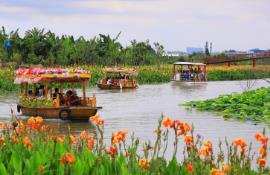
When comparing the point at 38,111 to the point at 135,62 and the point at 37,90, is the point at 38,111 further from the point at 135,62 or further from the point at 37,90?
the point at 135,62

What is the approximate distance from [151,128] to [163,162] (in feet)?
45.3

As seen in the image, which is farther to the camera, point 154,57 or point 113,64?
point 154,57

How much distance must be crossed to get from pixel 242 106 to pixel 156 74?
31513 millimetres

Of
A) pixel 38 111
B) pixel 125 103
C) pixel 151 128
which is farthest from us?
pixel 125 103

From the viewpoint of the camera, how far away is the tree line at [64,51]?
180ft

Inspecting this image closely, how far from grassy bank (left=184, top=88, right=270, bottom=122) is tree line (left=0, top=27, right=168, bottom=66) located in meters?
27.3

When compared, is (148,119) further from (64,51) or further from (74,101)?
(64,51)

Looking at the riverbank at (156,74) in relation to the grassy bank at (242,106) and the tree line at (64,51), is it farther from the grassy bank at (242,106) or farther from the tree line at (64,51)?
the grassy bank at (242,106)

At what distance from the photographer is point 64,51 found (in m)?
57.7

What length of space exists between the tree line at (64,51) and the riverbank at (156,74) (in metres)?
3.85

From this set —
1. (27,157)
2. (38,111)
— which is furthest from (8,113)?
(27,157)

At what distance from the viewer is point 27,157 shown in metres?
7.72

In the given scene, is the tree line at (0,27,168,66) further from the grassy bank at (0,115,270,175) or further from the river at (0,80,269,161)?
the grassy bank at (0,115,270,175)

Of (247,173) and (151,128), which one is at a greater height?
(247,173)
